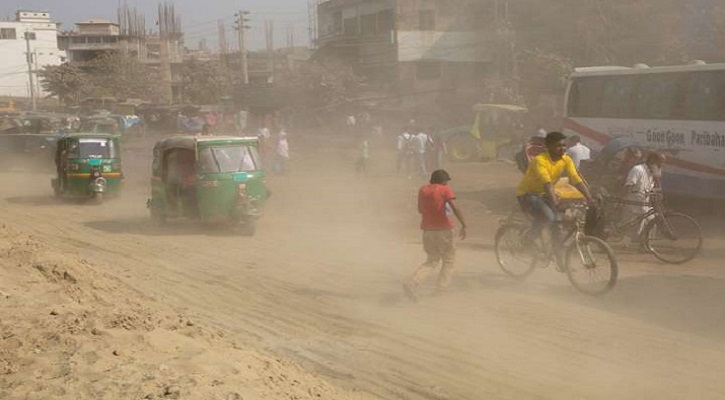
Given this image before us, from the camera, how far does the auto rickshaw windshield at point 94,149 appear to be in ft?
69.7

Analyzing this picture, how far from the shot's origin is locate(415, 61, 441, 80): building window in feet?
172

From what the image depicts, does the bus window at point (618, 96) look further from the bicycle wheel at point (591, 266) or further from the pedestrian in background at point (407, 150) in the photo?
the bicycle wheel at point (591, 266)

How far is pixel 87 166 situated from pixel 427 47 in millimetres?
34328

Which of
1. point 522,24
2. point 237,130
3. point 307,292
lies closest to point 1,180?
point 237,130

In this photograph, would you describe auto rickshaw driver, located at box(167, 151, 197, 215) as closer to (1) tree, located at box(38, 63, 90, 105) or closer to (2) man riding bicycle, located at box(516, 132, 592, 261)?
(2) man riding bicycle, located at box(516, 132, 592, 261)

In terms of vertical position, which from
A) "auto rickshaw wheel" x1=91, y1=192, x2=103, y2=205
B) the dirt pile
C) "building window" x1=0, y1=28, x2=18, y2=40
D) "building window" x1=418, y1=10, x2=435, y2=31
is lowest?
"auto rickshaw wheel" x1=91, y1=192, x2=103, y2=205

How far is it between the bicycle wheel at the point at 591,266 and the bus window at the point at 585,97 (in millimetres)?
11335

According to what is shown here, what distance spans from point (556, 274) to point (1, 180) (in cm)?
2275

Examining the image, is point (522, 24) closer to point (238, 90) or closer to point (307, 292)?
point (238, 90)

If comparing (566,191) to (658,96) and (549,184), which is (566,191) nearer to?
(549,184)

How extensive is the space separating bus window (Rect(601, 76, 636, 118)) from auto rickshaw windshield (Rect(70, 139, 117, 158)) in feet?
41.5

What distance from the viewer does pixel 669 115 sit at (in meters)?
18.0

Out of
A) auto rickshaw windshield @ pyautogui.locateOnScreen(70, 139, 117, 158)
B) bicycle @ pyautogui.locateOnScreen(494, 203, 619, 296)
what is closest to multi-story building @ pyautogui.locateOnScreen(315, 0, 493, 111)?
auto rickshaw windshield @ pyautogui.locateOnScreen(70, 139, 117, 158)

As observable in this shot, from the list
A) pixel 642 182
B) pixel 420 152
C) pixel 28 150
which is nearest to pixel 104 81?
pixel 28 150
